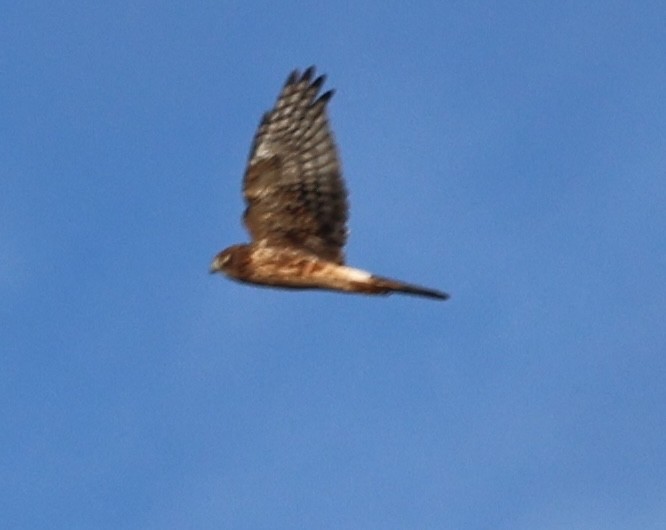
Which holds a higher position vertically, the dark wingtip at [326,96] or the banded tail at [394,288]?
the dark wingtip at [326,96]

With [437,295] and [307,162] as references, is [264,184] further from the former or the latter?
[437,295]

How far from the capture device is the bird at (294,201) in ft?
63.0

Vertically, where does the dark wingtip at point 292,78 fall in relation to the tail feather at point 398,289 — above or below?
above

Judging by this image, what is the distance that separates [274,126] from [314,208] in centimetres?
115

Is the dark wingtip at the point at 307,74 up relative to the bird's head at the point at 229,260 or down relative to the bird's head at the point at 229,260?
up

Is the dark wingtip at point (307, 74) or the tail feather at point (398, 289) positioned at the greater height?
the dark wingtip at point (307, 74)

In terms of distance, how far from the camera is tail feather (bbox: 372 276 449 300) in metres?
17.5

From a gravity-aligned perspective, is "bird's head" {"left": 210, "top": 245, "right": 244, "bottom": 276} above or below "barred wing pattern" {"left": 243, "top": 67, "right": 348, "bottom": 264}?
below

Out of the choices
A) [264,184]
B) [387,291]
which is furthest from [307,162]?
[387,291]

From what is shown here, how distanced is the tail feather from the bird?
0.48m

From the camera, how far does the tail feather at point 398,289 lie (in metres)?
17.5

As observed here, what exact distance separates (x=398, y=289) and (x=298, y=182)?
7.84ft

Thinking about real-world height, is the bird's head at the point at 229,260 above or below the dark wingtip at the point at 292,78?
below

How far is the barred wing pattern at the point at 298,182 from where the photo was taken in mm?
19688
